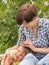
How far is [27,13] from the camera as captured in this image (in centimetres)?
479

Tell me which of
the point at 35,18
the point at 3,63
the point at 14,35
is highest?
the point at 35,18

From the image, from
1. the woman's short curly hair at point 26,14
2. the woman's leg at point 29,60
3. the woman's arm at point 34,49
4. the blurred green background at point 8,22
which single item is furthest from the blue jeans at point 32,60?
the blurred green background at point 8,22

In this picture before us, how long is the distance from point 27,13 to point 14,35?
6.63 feet

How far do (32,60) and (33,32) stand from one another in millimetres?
443

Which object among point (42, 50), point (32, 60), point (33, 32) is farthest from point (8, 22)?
point (32, 60)

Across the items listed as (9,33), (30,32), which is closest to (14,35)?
(9,33)

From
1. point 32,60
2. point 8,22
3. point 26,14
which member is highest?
point 26,14

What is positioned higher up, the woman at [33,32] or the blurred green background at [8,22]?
the woman at [33,32]

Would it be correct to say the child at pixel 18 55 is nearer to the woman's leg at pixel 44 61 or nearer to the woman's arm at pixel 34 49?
the woman's arm at pixel 34 49

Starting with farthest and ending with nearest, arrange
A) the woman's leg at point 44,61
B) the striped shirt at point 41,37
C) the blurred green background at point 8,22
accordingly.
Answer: the blurred green background at point 8,22, the striped shirt at point 41,37, the woman's leg at point 44,61

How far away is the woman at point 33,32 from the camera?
479 cm

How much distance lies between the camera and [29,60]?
468cm

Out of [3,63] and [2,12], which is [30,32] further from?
[2,12]

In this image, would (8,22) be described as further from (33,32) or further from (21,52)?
(21,52)
